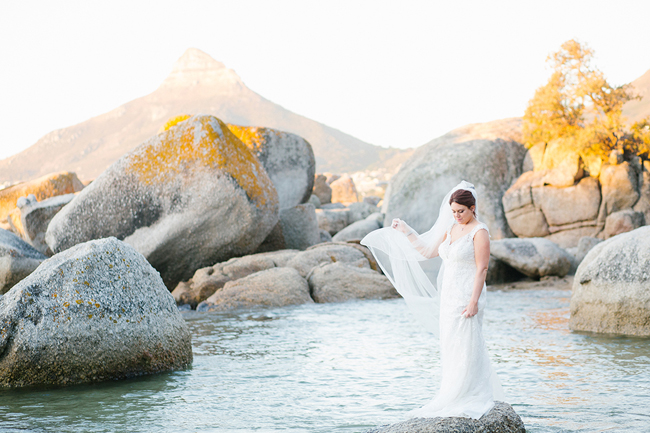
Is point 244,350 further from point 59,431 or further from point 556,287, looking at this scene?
point 556,287

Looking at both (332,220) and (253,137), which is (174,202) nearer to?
(253,137)

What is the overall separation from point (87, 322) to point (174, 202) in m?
8.20

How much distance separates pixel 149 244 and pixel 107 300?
791cm

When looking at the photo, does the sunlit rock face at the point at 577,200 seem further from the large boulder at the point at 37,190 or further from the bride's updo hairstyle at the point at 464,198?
the bride's updo hairstyle at the point at 464,198

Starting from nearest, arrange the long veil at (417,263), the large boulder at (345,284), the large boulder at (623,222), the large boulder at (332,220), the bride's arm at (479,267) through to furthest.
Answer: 1. the bride's arm at (479,267)
2. the long veil at (417,263)
3. the large boulder at (345,284)
4. the large boulder at (623,222)
5. the large boulder at (332,220)

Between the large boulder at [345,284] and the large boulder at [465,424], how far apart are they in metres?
9.72

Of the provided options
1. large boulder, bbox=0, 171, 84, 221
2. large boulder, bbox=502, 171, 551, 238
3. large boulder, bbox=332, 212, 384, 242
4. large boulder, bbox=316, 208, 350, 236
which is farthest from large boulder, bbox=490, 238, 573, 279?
large boulder, bbox=0, 171, 84, 221

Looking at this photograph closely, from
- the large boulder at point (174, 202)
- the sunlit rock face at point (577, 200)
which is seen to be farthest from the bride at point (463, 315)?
the sunlit rock face at point (577, 200)

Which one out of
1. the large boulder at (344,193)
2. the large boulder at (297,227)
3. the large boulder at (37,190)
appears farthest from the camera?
the large boulder at (344,193)

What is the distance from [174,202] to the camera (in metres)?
15.4

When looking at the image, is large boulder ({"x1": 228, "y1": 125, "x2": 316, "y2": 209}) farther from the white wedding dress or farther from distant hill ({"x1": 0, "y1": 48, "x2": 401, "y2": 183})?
distant hill ({"x1": 0, "y1": 48, "x2": 401, "y2": 183})

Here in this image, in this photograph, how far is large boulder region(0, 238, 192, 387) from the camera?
23.6 feet

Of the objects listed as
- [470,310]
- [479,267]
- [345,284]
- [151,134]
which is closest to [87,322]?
[470,310]

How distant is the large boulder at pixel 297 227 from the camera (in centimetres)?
1980
